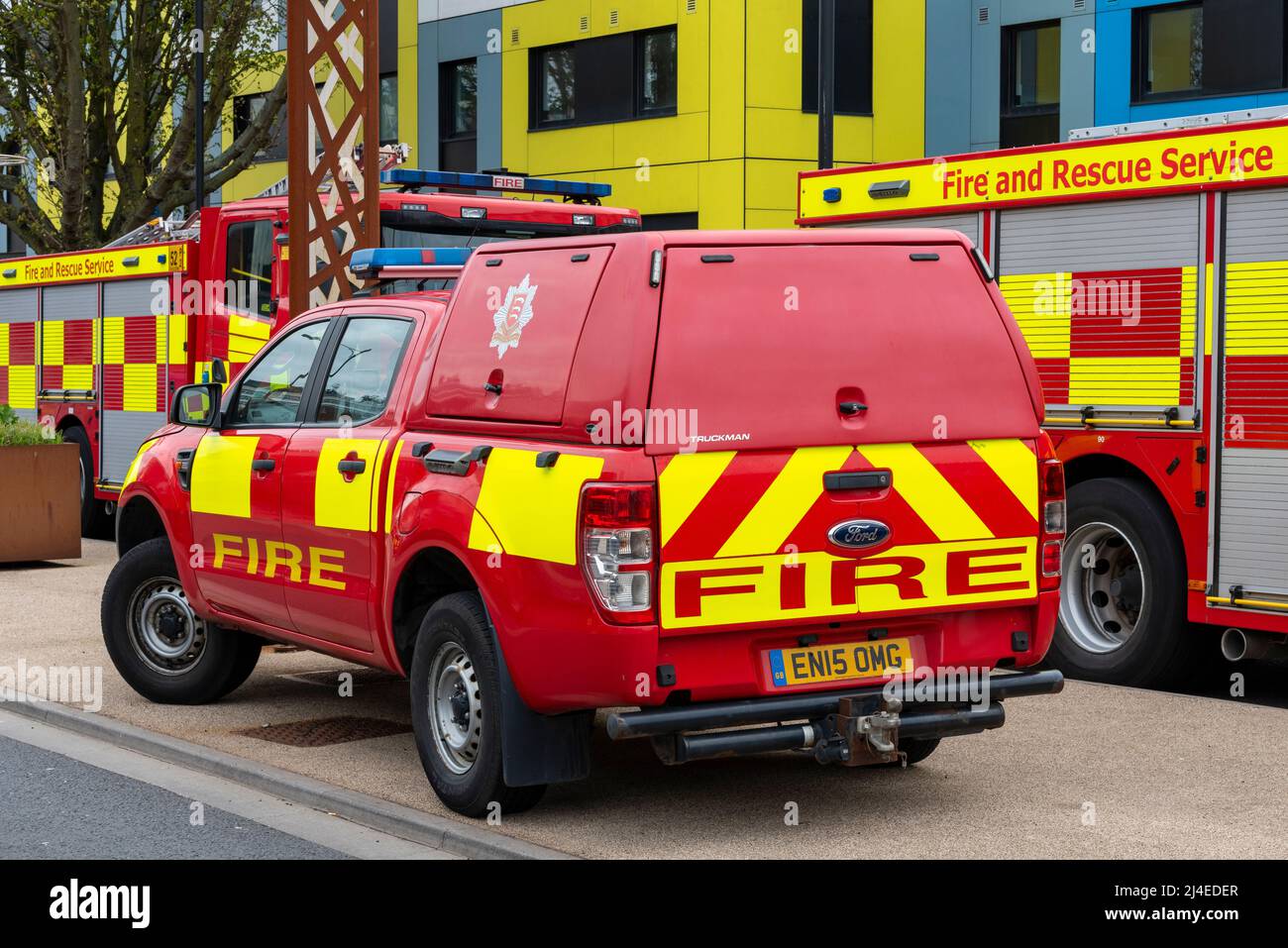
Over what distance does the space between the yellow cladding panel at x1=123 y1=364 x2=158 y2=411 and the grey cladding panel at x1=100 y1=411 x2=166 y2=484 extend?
68mm

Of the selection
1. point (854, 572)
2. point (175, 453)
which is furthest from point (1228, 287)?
point (175, 453)

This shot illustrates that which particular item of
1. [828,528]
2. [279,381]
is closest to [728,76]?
[279,381]

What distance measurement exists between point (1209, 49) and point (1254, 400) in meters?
15.3

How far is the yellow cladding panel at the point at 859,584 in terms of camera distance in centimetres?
585

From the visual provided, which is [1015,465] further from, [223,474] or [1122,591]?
[223,474]

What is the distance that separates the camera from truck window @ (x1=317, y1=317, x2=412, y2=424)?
7.34 metres

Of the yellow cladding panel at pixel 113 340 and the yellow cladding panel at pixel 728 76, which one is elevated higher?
the yellow cladding panel at pixel 728 76

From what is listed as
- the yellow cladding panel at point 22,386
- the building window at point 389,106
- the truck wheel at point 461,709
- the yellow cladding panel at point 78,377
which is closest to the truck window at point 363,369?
the truck wheel at point 461,709

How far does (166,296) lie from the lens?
16562 millimetres

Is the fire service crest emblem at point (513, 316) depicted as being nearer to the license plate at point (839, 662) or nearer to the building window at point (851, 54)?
the license plate at point (839, 662)

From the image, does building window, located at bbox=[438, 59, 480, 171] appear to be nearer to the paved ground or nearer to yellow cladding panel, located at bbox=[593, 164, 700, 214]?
yellow cladding panel, located at bbox=[593, 164, 700, 214]

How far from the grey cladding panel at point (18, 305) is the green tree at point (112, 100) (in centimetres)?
602

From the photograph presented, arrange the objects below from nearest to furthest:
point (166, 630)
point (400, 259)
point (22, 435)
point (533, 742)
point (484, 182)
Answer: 1. point (533, 742)
2. point (400, 259)
3. point (166, 630)
4. point (484, 182)
5. point (22, 435)

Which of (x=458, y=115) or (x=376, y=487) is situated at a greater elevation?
(x=458, y=115)
